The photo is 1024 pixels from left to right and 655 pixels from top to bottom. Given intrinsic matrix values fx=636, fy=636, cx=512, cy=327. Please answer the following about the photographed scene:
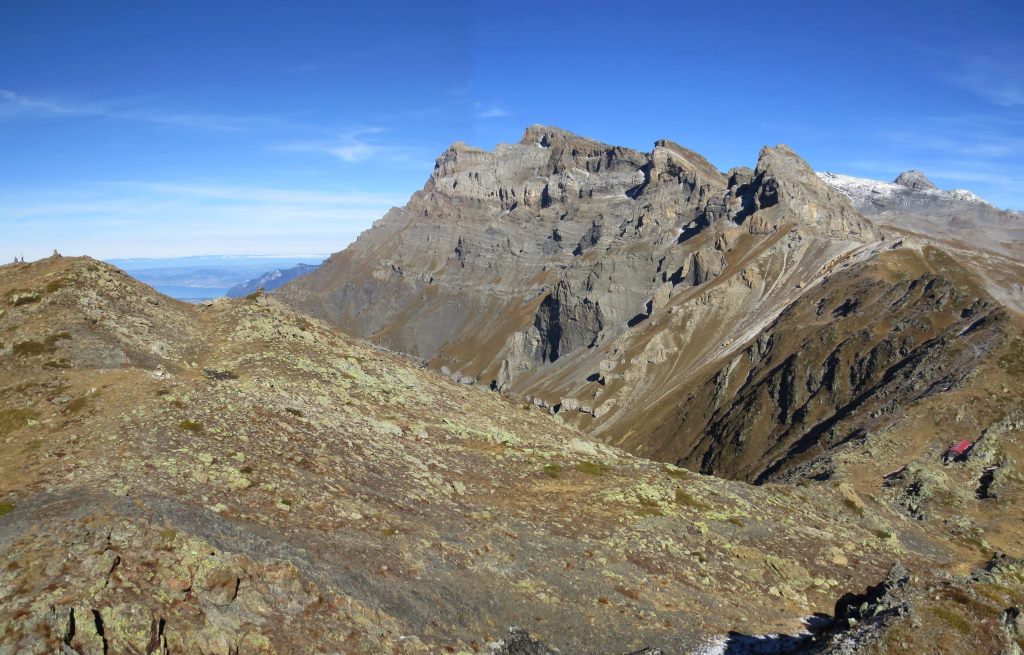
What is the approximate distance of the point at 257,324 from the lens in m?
47.2

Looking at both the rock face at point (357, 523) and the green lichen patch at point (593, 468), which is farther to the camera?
the green lichen patch at point (593, 468)

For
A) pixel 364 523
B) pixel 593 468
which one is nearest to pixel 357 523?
pixel 364 523

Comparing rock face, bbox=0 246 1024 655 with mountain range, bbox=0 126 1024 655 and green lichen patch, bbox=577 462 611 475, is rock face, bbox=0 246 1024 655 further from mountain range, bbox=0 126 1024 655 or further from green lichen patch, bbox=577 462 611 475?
green lichen patch, bbox=577 462 611 475

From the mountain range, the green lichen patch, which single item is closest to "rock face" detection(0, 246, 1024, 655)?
the mountain range

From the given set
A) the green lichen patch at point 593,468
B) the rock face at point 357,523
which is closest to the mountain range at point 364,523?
the rock face at point 357,523

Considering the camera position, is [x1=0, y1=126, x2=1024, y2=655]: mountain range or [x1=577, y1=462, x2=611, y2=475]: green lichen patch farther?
[x1=577, y1=462, x2=611, y2=475]: green lichen patch

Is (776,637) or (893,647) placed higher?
(893,647)

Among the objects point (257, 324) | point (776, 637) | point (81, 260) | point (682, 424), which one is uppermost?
point (81, 260)

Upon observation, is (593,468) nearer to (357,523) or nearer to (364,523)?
(364,523)

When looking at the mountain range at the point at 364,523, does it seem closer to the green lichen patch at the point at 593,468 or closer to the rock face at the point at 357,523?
the rock face at the point at 357,523

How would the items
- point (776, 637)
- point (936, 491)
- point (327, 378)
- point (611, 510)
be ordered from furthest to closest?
point (936, 491), point (327, 378), point (611, 510), point (776, 637)

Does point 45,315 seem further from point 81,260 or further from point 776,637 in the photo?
point 776,637

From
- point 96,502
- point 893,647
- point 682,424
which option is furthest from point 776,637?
point 682,424

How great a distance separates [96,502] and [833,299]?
195 metres
